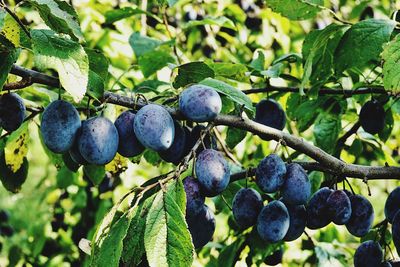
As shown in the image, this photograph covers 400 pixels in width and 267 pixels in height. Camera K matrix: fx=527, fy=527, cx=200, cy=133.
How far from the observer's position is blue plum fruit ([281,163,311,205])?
3.61ft

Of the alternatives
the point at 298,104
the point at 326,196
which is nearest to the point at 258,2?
the point at 298,104

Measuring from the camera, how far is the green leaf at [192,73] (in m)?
1.23

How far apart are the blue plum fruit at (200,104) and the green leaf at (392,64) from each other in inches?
15.3

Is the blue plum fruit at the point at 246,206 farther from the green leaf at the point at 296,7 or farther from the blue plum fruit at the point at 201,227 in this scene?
the green leaf at the point at 296,7

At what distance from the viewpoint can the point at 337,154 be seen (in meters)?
1.67

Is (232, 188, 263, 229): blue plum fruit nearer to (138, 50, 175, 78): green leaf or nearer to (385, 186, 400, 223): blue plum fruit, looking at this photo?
(385, 186, 400, 223): blue plum fruit

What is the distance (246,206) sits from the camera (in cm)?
119

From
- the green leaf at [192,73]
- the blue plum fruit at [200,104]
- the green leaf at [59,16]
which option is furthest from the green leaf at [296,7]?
the green leaf at [59,16]

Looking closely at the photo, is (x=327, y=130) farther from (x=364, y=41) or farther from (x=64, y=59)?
(x=64, y=59)

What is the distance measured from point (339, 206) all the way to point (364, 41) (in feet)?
1.34

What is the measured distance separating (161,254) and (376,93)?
90 centimetres

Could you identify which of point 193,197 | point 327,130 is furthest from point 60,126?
point 327,130

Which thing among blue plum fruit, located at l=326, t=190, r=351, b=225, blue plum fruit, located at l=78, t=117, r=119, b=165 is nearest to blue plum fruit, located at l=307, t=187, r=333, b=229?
blue plum fruit, located at l=326, t=190, r=351, b=225

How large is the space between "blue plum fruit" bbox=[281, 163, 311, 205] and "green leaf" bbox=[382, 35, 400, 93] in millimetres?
268
